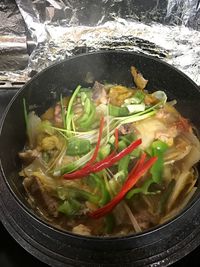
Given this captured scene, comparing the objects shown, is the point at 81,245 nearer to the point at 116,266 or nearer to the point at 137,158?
the point at 116,266

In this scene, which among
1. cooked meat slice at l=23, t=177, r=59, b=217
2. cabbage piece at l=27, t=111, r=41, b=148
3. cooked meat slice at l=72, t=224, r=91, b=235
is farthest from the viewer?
cabbage piece at l=27, t=111, r=41, b=148

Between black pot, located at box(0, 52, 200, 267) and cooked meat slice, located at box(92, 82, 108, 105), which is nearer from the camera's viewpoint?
black pot, located at box(0, 52, 200, 267)

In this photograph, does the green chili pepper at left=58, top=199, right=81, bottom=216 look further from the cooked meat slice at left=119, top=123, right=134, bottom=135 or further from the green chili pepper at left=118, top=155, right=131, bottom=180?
the cooked meat slice at left=119, top=123, right=134, bottom=135

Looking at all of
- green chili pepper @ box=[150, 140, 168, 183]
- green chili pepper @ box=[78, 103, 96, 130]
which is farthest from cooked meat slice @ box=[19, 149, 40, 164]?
green chili pepper @ box=[150, 140, 168, 183]

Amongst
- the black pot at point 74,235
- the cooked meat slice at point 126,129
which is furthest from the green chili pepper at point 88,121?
the black pot at point 74,235

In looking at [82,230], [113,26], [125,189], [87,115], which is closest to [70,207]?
[82,230]

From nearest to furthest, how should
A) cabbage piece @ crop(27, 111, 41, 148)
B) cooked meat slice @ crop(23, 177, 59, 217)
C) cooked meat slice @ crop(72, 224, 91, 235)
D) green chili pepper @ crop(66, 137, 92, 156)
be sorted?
1. cooked meat slice @ crop(72, 224, 91, 235)
2. cooked meat slice @ crop(23, 177, 59, 217)
3. green chili pepper @ crop(66, 137, 92, 156)
4. cabbage piece @ crop(27, 111, 41, 148)

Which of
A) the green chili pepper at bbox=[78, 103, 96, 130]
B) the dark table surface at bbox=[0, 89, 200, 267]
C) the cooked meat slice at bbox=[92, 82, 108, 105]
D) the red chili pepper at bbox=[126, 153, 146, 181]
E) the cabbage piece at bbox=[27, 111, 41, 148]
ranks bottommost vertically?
the dark table surface at bbox=[0, 89, 200, 267]

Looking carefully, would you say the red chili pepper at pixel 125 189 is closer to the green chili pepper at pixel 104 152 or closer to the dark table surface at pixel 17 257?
the green chili pepper at pixel 104 152
